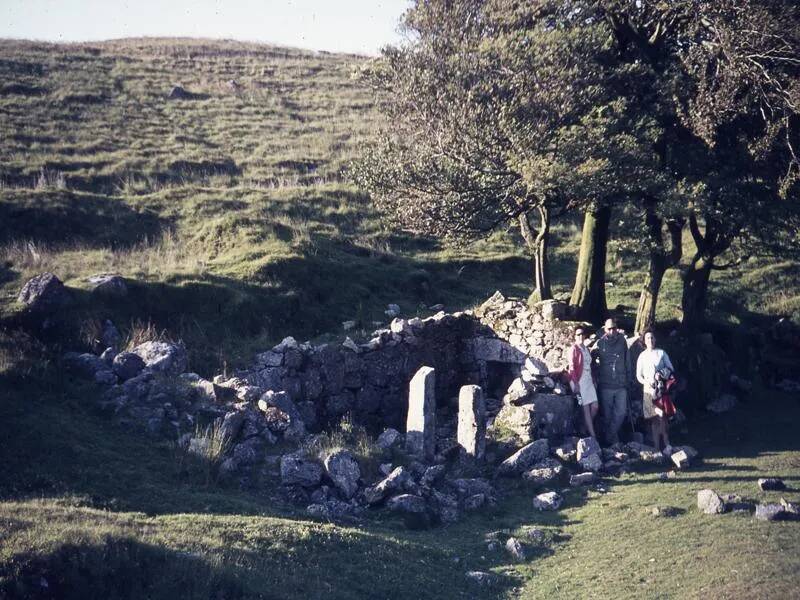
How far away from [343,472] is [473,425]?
9.08 ft

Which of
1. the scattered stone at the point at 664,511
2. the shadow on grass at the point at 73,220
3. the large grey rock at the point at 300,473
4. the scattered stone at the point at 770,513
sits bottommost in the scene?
the scattered stone at the point at 664,511

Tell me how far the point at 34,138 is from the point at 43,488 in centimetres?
2396

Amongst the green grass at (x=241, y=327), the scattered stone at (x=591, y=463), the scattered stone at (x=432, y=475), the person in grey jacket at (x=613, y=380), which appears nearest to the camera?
the green grass at (x=241, y=327)

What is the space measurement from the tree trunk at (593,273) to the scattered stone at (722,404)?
2.98 metres

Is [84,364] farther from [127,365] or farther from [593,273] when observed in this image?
[593,273]

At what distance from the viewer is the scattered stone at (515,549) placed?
1025 cm

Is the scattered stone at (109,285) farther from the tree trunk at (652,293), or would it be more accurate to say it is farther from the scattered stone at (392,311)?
the tree trunk at (652,293)

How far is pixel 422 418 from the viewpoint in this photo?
44.6 feet

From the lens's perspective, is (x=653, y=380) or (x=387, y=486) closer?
(x=387, y=486)

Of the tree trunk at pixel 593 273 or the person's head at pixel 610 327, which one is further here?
the tree trunk at pixel 593 273

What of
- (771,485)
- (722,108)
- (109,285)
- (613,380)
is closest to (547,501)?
(771,485)

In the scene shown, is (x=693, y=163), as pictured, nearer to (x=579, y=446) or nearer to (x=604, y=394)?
(x=604, y=394)

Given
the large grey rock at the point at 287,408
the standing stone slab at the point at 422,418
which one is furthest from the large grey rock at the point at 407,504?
the large grey rock at the point at 287,408

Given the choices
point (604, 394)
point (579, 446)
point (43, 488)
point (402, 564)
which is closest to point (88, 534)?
point (43, 488)
